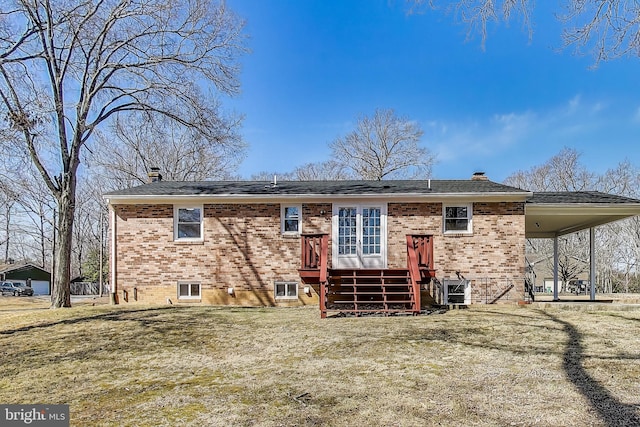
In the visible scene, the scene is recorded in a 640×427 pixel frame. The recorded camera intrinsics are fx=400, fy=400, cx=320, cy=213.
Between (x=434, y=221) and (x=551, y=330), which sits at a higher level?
(x=434, y=221)

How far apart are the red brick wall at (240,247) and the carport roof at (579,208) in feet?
3.70

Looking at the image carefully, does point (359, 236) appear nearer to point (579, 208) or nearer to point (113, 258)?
point (579, 208)

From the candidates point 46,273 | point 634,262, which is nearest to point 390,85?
point 634,262

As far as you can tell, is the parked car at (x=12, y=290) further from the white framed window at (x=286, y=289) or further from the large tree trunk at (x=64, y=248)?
the white framed window at (x=286, y=289)

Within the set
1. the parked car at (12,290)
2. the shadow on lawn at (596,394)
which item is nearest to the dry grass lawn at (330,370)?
the shadow on lawn at (596,394)

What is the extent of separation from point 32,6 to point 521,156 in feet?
107

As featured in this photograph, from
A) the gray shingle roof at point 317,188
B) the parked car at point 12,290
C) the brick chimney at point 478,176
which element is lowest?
the parked car at point 12,290

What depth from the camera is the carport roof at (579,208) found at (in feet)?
39.5

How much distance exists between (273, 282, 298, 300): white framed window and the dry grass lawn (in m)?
3.01

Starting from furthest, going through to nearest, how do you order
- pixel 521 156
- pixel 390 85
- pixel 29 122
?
pixel 521 156 < pixel 390 85 < pixel 29 122

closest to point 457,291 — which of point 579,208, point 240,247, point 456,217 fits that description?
point 456,217

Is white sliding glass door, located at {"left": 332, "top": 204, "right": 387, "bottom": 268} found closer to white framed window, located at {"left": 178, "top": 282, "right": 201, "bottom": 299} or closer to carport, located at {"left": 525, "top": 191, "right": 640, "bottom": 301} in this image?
white framed window, located at {"left": 178, "top": 282, "right": 201, "bottom": 299}

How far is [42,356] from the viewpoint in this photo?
21.6 feet

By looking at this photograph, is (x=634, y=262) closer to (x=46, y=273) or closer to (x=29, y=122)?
(x=29, y=122)
